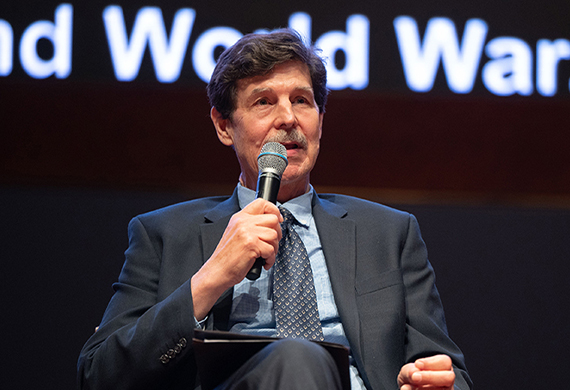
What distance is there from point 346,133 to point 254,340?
1.67 m

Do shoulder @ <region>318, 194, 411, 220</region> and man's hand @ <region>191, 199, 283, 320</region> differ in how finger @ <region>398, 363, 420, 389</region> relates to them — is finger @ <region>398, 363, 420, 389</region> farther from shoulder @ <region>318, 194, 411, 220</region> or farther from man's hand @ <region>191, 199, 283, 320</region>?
shoulder @ <region>318, 194, 411, 220</region>

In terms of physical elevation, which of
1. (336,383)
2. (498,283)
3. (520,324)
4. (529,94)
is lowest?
(520,324)

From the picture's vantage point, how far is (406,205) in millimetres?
2646

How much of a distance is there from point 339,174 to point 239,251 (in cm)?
134

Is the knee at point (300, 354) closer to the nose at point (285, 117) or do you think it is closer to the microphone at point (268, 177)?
the microphone at point (268, 177)

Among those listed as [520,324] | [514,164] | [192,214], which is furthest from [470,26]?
[192,214]

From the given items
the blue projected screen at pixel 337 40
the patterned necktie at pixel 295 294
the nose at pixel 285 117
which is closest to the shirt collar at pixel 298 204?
the patterned necktie at pixel 295 294

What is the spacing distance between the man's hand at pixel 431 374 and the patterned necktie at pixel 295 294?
32cm

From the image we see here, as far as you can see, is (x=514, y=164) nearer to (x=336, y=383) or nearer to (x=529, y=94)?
(x=529, y=94)

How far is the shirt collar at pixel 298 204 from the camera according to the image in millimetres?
1907

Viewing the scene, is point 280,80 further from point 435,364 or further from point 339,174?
point 435,364

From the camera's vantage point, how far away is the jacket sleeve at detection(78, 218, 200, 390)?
1.46m

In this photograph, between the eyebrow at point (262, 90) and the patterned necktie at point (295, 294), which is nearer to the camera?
the patterned necktie at point (295, 294)

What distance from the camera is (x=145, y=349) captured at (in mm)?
1462
